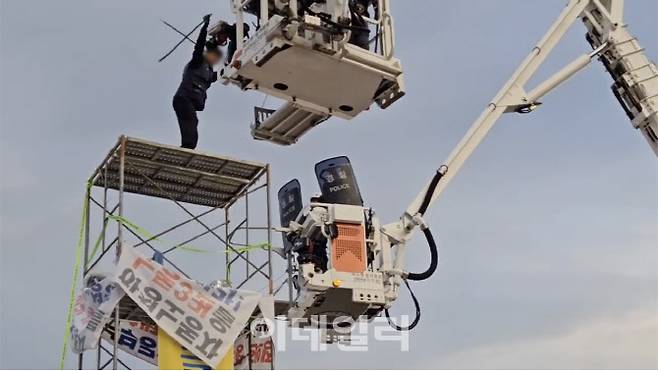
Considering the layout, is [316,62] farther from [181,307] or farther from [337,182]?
[181,307]

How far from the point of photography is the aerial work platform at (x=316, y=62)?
15.3 m

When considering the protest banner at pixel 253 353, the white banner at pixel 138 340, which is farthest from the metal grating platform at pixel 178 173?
the protest banner at pixel 253 353

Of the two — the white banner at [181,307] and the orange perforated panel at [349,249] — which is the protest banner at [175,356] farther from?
the orange perforated panel at [349,249]

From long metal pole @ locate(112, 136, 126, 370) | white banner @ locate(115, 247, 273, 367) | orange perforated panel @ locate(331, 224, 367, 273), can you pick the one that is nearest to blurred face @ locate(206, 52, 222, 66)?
long metal pole @ locate(112, 136, 126, 370)

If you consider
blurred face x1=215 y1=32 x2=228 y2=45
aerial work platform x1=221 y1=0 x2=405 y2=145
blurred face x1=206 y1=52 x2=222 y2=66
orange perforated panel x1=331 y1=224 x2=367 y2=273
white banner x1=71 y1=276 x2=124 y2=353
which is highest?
blurred face x1=215 y1=32 x2=228 y2=45

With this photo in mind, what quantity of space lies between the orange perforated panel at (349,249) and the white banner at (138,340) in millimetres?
3293

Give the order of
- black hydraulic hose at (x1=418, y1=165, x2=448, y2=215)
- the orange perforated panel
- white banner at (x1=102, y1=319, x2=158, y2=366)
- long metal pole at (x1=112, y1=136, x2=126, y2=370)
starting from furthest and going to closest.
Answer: black hydraulic hose at (x1=418, y1=165, x2=448, y2=215) < the orange perforated panel < white banner at (x1=102, y1=319, x2=158, y2=366) < long metal pole at (x1=112, y1=136, x2=126, y2=370)

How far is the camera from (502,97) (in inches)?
787

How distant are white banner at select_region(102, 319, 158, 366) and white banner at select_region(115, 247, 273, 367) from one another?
1.27 feet

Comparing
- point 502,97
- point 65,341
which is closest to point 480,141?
point 502,97

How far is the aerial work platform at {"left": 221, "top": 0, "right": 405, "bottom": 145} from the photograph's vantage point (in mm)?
15266

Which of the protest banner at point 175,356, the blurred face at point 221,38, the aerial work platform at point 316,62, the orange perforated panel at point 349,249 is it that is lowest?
the protest banner at point 175,356

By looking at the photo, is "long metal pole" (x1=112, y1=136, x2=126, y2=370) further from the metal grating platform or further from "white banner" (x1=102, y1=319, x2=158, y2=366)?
"white banner" (x1=102, y1=319, x2=158, y2=366)

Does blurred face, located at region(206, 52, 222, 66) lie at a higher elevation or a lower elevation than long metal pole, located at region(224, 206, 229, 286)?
higher
